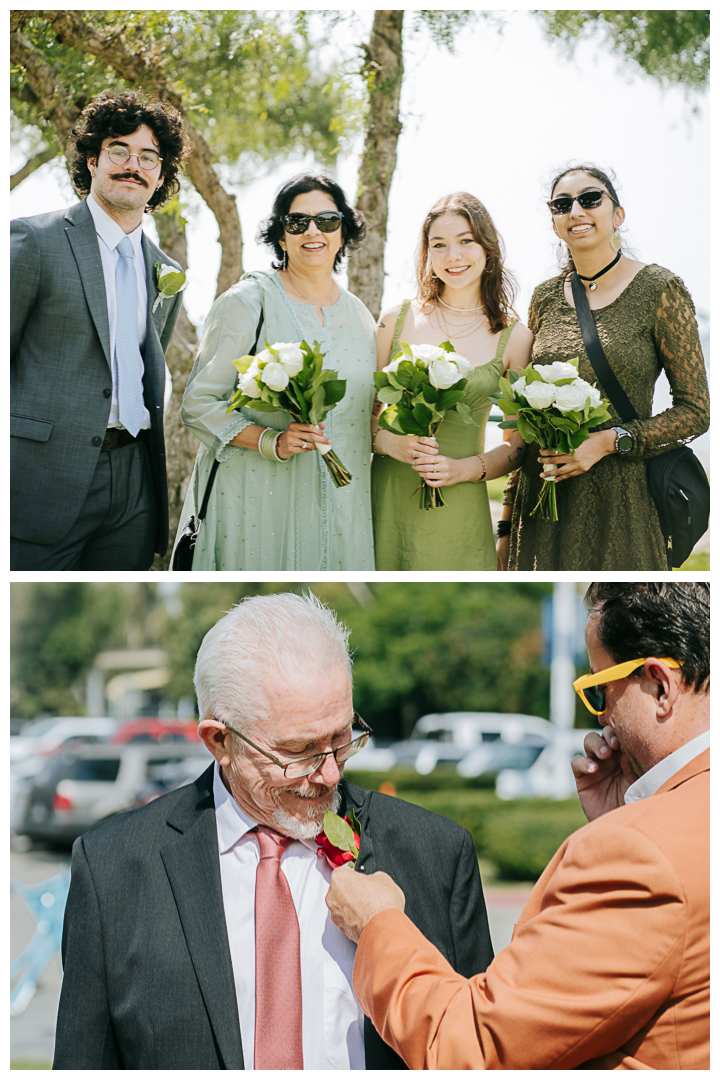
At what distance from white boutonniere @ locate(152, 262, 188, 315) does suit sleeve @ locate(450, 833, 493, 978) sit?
265 centimetres

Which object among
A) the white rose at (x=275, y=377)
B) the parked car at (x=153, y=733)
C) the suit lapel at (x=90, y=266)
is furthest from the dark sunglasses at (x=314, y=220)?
the parked car at (x=153, y=733)

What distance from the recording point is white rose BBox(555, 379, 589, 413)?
372 cm

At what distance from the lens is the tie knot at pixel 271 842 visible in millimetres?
2643

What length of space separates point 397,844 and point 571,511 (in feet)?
6.33

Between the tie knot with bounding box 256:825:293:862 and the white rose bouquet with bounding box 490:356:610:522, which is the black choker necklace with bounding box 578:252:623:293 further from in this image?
the tie knot with bounding box 256:825:293:862

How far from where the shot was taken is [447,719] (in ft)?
81.8

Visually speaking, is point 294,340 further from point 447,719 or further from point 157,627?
point 157,627

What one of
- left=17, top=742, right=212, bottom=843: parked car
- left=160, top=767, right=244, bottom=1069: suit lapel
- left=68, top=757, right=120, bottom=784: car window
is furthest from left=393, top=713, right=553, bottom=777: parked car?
left=160, top=767, right=244, bottom=1069: suit lapel

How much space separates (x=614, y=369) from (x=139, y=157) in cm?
227

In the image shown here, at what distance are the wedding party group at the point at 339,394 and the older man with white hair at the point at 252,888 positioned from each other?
135 centimetres

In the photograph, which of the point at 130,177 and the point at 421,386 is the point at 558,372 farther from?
the point at 130,177

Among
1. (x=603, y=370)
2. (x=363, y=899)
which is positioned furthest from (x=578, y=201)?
(x=363, y=899)

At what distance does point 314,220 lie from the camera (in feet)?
13.1
